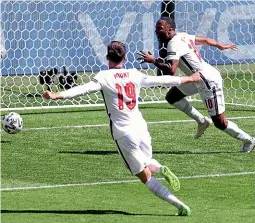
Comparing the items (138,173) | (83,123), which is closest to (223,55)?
(83,123)

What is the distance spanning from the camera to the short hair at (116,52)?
387 inches

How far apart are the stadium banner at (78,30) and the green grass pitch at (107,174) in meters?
3.97

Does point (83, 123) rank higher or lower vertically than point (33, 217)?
lower

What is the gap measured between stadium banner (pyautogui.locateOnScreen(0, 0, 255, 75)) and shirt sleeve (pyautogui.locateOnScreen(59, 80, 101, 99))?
37.6 ft

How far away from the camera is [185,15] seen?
22297 millimetres

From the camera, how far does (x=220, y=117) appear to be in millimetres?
13672

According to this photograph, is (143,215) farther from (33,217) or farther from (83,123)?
(83,123)

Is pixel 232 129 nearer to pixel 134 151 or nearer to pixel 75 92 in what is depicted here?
pixel 134 151

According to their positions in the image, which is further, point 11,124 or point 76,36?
point 76,36

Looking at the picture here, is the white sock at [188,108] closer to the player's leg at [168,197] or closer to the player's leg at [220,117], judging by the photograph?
the player's leg at [220,117]

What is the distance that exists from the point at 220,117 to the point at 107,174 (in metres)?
2.27

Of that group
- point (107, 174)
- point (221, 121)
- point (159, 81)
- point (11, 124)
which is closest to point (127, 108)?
point (159, 81)

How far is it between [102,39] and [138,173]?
40.2 feet

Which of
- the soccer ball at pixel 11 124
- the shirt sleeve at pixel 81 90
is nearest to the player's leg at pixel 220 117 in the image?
the soccer ball at pixel 11 124
